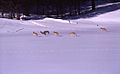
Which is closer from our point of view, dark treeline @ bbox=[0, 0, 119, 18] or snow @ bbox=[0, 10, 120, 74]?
snow @ bbox=[0, 10, 120, 74]

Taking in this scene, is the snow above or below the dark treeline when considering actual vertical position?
below

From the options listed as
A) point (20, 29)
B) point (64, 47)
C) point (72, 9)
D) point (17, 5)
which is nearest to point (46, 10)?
point (72, 9)

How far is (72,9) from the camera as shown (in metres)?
35.2

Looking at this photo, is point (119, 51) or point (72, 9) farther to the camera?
point (72, 9)

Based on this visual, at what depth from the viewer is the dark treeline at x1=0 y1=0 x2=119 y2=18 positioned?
31500 mm

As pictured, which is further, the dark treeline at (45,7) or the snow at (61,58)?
the dark treeline at (45,7)

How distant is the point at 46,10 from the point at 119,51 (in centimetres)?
2559

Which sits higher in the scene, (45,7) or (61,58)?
(45,7)

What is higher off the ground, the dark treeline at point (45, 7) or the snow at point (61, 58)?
the dark treeline at point (45, 7)

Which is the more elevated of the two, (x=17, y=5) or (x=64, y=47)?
(x=17, y=5)

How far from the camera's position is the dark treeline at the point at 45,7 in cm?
3150

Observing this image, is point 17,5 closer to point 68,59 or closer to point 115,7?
point 115,7

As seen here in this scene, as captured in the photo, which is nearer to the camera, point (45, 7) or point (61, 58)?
point (61, 58)

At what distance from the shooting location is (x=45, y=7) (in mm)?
36688
